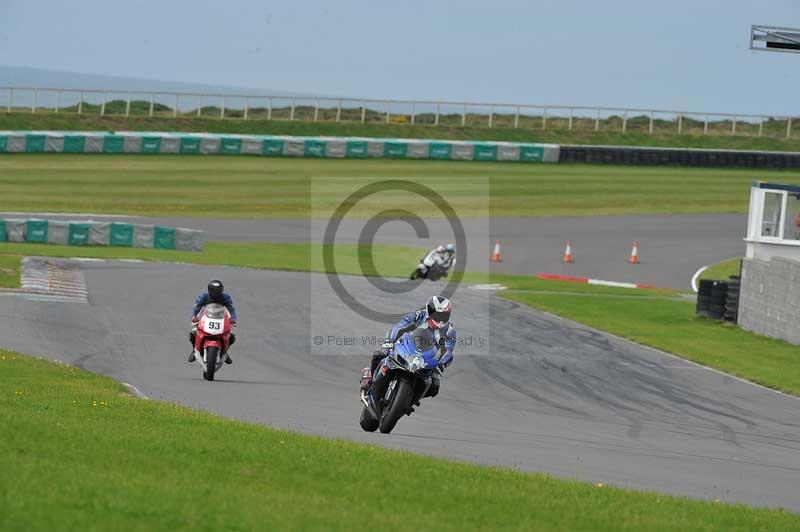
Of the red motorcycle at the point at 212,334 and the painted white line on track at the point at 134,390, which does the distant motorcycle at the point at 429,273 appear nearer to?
the red motorcycle at the point at 212,334

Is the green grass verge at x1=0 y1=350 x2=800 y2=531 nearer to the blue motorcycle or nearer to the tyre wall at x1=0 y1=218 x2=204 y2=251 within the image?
the blue motorcycle

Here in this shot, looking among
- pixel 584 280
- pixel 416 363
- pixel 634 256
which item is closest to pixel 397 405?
pixel 416 363

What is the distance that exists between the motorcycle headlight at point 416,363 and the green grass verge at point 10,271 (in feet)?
55.0

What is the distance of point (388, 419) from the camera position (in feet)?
46.2

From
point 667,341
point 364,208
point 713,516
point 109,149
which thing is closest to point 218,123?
Result: point 109,149

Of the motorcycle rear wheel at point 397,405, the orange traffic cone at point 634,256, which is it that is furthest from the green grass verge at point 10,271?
the orange traffic cone at point 634,256

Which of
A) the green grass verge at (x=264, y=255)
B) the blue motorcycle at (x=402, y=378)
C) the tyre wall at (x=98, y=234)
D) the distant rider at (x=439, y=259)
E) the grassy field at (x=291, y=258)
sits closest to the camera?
the blue motorcycle at (x=402, y=378)

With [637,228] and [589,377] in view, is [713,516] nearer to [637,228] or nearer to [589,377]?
[589,377]

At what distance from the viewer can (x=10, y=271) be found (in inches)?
1178

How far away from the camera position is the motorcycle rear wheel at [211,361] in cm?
1842

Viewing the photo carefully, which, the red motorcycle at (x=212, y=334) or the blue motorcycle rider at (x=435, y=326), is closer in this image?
the blue motorcycle rider at (x=435, y=326)

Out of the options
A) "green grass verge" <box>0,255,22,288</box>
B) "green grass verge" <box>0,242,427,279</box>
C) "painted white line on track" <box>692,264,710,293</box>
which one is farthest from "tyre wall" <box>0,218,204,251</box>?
"painted white line on track" <box>692,264,710,293</box>

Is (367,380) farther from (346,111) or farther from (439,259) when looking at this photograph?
(346,111)

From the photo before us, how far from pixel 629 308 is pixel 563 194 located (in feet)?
90.9
